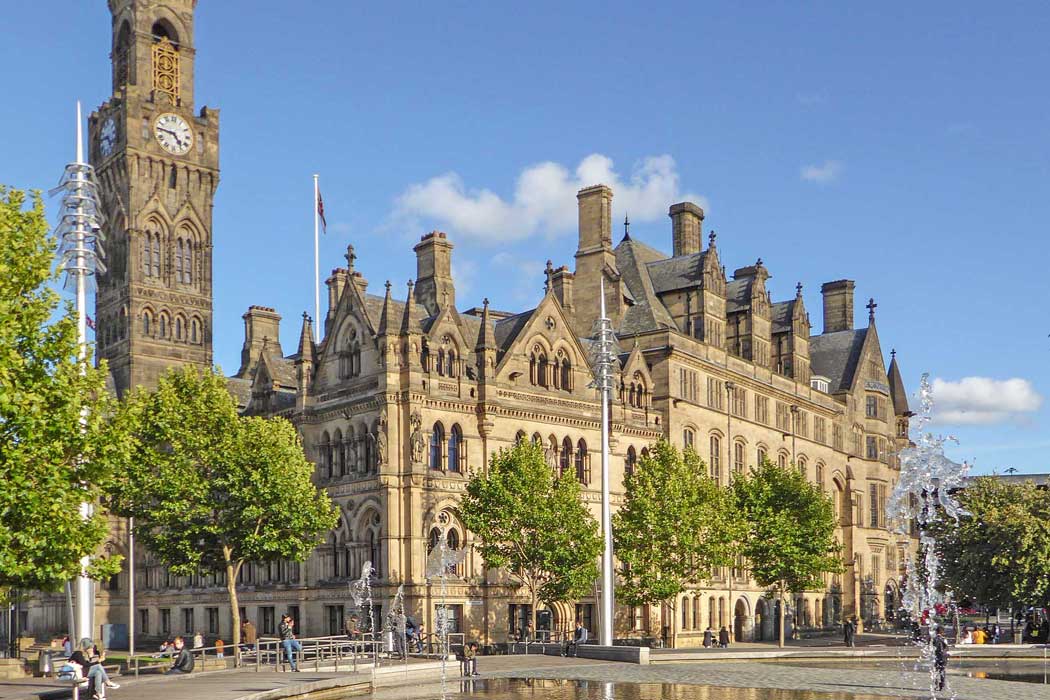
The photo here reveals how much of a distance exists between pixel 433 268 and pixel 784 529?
23638 mm

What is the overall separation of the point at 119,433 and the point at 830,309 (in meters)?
83.6

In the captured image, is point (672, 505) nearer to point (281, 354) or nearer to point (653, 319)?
point (653, 319)

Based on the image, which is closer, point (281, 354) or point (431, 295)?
point (431, 295)

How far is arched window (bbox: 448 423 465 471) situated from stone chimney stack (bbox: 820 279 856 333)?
51.2 meters

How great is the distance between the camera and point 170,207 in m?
102

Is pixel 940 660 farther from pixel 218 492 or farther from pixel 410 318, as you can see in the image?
pixel 410 318

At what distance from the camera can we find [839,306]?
10806 centimetres

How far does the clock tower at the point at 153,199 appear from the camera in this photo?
98375 mm

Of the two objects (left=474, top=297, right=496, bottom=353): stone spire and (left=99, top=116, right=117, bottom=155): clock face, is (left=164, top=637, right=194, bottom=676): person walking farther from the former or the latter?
(left=99, top=116, right=117, bottom=155): clock face

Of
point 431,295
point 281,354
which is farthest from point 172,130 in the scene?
point 431,295

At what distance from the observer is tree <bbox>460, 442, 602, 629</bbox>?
59.3 m

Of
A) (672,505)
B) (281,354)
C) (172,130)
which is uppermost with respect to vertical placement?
(172,130)

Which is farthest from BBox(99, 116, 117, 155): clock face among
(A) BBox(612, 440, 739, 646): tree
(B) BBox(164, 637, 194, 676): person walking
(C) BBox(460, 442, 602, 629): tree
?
(B) BBox(164, 637, 194, 676): person walking

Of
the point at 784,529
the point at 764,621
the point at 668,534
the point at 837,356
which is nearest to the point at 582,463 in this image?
the point at 668,534
